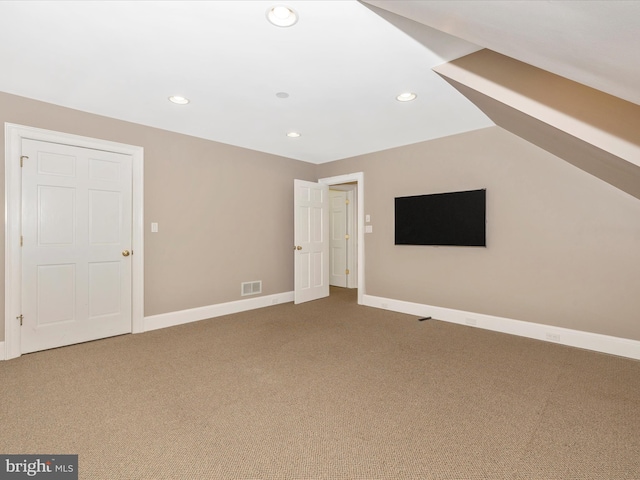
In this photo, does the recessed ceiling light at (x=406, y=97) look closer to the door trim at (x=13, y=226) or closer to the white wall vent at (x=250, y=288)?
the white wall vent at (x=250, y=288)

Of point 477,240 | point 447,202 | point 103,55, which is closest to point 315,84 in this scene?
point 103,55

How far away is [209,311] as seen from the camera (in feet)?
14.6

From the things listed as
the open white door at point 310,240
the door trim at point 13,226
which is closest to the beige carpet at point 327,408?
the door trim at point 13,226

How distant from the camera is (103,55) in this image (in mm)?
2354

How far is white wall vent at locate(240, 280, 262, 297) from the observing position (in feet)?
16.0

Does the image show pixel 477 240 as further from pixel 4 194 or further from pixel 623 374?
pixel 4 194

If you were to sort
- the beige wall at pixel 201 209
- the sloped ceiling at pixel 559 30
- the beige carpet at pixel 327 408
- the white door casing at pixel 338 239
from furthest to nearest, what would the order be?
the white door casing at pixel 338 239 < the beige wall at pixel 201 209 < the beige carpet at pixel 327 408 < the sloped ceiling at pixel 559 30

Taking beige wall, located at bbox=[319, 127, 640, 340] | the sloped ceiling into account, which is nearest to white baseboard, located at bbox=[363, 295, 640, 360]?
beige wall, located at bbox=[319, 127, 640, 340]

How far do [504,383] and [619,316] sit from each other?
1671mm

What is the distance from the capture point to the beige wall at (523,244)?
10.3 feet

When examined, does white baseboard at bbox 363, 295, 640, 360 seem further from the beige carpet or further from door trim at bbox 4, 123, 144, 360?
door trim at bbox 4, 123, 144, 360

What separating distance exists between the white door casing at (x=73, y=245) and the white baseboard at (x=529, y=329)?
3.77 metres

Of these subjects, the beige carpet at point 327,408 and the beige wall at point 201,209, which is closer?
the beige carpet at point 327,408

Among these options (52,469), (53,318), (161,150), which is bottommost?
(52,469)
